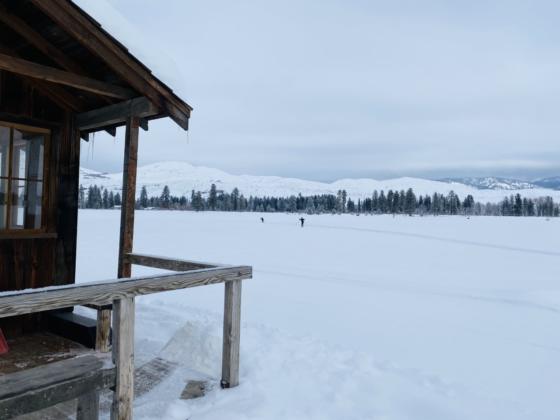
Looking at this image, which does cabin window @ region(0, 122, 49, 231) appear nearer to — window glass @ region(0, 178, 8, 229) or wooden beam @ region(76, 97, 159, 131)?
window glass @ region(0, 178, 8, 229)

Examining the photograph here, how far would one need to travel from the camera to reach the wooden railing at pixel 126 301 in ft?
8.91

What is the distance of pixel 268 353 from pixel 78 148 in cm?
371

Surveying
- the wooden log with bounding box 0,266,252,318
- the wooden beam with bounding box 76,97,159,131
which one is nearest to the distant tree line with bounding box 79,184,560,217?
the wooden beam with bounding box 76,97,159,131

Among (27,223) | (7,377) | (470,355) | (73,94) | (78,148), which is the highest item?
(73,94)

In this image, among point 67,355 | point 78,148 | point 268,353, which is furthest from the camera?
point 78,148

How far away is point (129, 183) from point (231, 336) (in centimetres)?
206

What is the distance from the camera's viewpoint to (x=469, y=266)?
1725 cm

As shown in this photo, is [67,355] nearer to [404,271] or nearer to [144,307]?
[144,307]

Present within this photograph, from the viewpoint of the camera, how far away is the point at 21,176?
560cm

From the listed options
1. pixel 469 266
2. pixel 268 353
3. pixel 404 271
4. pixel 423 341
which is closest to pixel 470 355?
pixel 423 341

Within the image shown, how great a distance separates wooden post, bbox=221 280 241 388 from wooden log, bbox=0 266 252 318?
0.57 ft

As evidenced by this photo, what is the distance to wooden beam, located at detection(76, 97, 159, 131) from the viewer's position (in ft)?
16.3

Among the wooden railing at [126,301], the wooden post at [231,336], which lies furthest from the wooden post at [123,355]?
the wooden post at [231,336]

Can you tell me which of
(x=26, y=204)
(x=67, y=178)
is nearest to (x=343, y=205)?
(x=67, y=178)
